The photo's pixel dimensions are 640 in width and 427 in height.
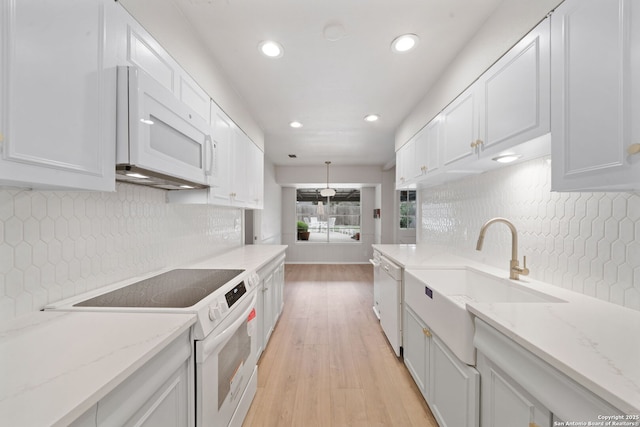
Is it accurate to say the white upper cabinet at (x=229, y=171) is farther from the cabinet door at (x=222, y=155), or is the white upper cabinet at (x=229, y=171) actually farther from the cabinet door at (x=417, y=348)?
the cabinet door at (x=417, y=348)

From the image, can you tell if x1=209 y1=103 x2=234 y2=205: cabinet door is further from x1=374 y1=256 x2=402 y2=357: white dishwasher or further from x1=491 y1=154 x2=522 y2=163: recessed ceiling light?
x1=491 y1=154 x2=522 y2=163: recessed ceiling light

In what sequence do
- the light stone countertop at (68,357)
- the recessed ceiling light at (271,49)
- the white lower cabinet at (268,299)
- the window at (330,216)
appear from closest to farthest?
1. the light stone countertop at (68,357)
2. the recessed ceiling light at (271,49)
3. the white lower cabinet at (268,299)
4. the window at (330,216)

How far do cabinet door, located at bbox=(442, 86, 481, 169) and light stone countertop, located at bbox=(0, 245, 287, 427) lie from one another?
6.29ft

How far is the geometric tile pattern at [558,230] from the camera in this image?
108 cm

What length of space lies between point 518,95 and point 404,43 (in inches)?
33.7

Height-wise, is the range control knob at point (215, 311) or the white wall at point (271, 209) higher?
the white wall at point (271, 209)

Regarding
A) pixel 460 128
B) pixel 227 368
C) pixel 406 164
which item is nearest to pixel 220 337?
pixel 227 368

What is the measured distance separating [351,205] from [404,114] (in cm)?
409

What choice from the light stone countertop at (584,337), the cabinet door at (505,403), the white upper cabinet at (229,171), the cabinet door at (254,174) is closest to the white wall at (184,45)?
the white upper cabinet at (229,171)

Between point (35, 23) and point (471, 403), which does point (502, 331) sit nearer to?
point (471, 403)

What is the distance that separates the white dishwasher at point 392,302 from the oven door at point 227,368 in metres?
1.22

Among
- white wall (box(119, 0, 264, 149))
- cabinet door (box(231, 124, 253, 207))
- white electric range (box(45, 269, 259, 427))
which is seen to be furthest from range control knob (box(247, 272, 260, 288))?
white wall (box(119, 0, 264, 149))

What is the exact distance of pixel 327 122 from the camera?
328 cm

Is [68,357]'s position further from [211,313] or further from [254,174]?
[254,174]
